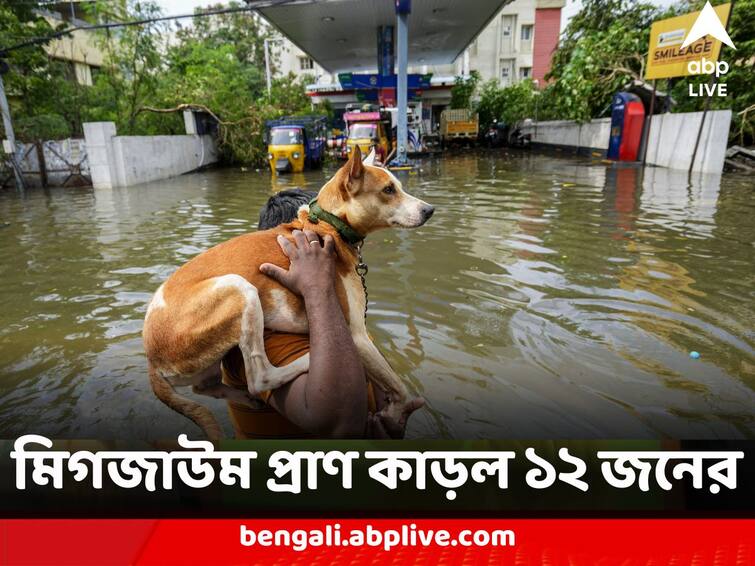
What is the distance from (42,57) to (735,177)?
23.4 metres

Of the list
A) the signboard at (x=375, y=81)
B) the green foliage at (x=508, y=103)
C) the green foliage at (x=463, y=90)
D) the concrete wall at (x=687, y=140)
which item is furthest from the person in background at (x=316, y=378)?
the green foliage at (x=463, y=90)

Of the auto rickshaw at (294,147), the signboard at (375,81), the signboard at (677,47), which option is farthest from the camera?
the signboard at (375,81)

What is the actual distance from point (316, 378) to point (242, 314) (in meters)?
0.35

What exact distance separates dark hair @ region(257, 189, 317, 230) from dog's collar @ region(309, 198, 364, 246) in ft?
1.01

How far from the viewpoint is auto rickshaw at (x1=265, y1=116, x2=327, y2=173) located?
1923 centimetres

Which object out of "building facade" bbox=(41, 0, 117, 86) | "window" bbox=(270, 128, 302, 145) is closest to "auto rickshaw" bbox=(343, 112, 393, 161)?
"window" bbox=(270, 128, 302, 145)

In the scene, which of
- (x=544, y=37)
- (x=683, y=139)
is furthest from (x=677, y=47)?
(x=544, y=37)

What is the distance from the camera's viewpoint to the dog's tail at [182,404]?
1.86m

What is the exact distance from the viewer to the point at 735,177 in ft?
43.5

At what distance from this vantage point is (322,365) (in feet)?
4.95

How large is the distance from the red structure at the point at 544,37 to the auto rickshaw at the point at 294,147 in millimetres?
26378

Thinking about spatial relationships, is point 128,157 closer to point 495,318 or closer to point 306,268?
point 495,318
